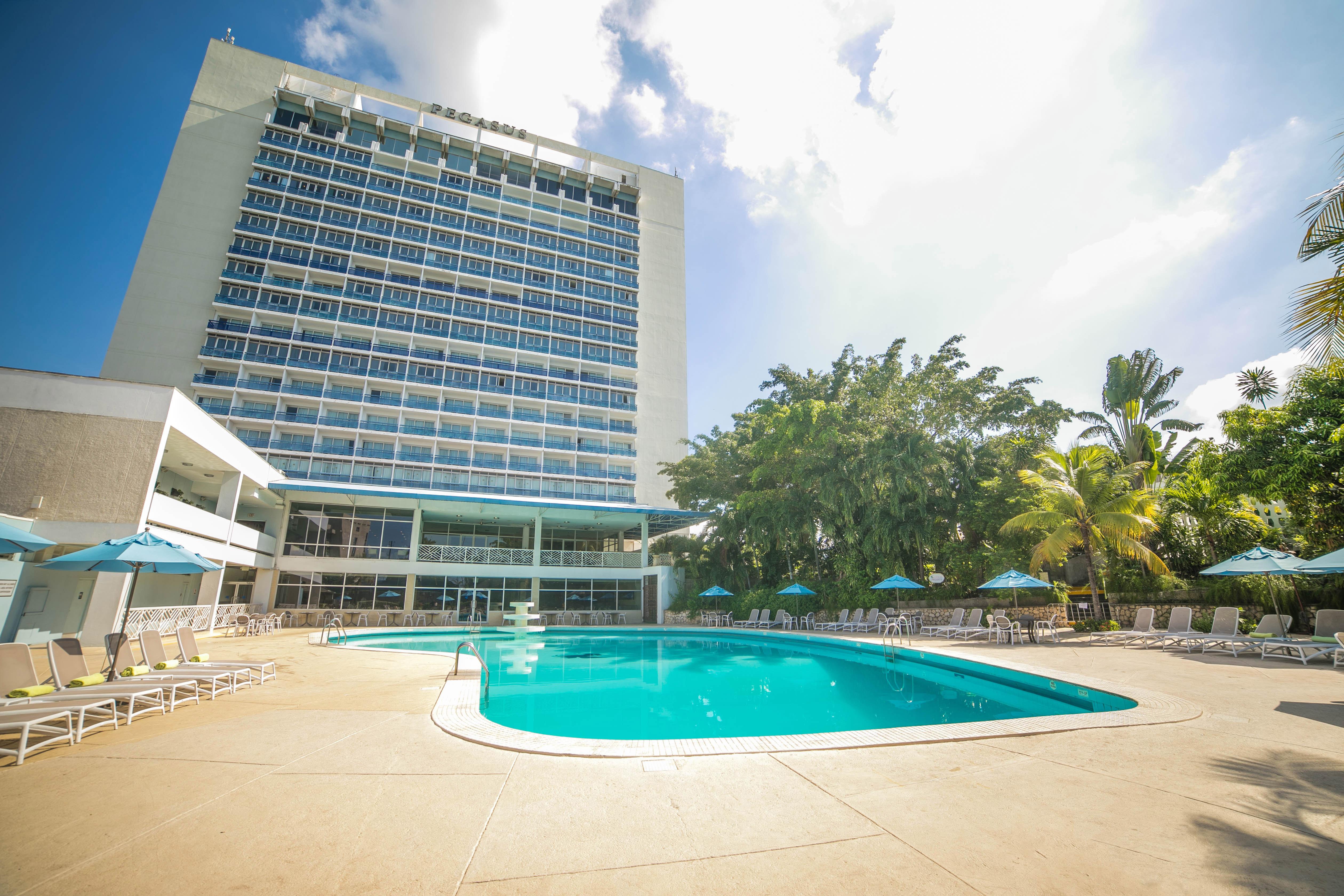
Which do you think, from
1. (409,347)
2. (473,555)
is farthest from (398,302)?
(473,555)

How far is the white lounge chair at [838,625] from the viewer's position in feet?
59.2

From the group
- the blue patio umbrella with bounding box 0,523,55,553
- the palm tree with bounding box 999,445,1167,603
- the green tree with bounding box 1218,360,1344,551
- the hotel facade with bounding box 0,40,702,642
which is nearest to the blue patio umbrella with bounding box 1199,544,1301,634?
the green tree with bounding box 1218,360,1344,551

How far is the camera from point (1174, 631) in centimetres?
1127

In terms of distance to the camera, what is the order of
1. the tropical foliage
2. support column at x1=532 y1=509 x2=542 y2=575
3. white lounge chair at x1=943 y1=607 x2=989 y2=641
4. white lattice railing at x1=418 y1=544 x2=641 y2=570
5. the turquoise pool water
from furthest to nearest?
support column at x1=532 y1=509 x2=542 y2=575 → white lattice railing at x1=418 y1=544 x2=641 y2=570 → the tropical foliage → white lounge chair at x1=943 y1=607 x2=989 y2=641 → the turquoise pool water

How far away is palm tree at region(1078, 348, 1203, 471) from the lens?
76.2 feet

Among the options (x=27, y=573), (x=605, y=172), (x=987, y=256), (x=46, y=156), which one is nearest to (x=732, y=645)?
(x=987, y=256)

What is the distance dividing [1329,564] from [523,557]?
26184 millimetres

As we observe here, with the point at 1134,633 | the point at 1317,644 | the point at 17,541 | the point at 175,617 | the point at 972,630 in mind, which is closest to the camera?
the point at 17,541

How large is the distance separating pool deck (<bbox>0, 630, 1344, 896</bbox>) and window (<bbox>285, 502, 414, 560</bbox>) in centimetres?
2187

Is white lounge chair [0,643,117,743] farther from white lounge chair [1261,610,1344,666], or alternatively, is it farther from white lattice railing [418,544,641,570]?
white lattice railing [418,544,641,570]

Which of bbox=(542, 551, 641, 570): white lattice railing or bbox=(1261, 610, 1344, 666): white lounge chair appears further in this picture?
bbox=(542, 551, 641, 570): white lattice railing

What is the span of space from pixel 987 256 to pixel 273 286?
38.4 meters

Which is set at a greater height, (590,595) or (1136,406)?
(1136,406)

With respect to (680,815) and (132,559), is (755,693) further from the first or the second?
(132,559)
